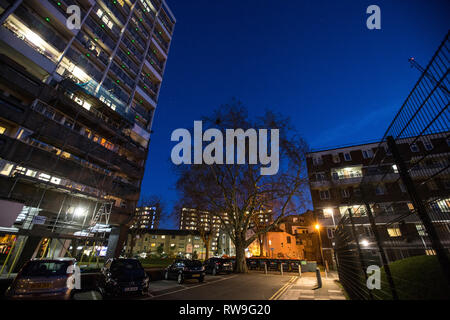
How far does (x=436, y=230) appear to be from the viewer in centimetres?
257

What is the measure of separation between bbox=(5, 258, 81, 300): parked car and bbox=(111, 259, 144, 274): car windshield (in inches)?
85.3

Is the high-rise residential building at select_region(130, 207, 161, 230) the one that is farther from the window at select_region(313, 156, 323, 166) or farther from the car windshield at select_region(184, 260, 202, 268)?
the window at select_region(313, 156, 323, 166)

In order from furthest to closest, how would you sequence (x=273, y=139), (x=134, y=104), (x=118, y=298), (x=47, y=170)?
1. (x=134, y=104)
2. (x=273, y=139)
3. (x=47, y=170)
4. (x=118, y=298)

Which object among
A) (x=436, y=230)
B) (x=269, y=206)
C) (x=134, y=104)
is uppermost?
(x=134, y=104)

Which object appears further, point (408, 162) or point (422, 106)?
point (408, 162)

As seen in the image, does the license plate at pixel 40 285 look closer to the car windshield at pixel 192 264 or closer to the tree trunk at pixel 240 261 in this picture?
the car windshield at pixel 192 264

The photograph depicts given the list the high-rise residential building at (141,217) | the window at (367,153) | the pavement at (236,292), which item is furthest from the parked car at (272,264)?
the window at (367,153)

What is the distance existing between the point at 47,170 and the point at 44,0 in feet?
69.1

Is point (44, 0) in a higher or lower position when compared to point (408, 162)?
higher

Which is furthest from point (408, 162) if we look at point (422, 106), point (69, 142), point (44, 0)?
point (44, 0)

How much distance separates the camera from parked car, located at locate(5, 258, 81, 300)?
581 cm

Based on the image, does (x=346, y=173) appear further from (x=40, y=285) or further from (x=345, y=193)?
(x=40, y=285)

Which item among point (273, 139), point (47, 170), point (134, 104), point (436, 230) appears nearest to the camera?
point (436, 230)
